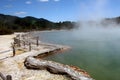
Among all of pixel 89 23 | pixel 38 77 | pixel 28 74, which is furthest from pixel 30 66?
pixel 89 23

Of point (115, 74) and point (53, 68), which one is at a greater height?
point (53, 68)

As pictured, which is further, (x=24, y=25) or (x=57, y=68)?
(x=24, y=25)

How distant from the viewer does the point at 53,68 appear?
47.8 feet

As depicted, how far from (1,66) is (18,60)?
259 centimetres

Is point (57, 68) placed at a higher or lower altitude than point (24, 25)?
lower

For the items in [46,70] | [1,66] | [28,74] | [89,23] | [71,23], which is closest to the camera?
[28,74]

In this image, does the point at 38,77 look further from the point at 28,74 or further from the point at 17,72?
the point at 17,72

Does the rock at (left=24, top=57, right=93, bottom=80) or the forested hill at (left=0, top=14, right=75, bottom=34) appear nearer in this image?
the rock at (left=24, top=57, right=93, bottom=80)

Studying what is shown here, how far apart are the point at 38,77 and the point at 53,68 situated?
1.57 metres

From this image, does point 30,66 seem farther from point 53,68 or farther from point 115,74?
point 115,74

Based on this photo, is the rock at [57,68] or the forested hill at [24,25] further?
the forested hill at [24,25]

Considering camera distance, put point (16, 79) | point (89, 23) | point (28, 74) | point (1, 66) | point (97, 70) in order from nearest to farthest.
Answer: point (16, 79), point (28, 74), point (1, 66), point (97, 70), point (89, 23)

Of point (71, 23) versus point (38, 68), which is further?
point (71, 23)

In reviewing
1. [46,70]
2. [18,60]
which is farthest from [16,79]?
[18,60]
